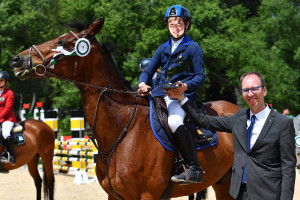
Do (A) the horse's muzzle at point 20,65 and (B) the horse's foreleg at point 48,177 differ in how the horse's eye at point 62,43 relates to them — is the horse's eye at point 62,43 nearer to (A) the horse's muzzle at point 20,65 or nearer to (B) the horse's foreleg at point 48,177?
(A) the horse's muzzle at point 20,65

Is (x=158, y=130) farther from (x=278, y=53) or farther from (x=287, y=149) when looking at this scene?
(x=278, y=53)

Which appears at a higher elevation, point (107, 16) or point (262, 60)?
point (107, 16)

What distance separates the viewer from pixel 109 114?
13.9 ft

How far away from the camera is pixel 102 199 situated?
28.2ft

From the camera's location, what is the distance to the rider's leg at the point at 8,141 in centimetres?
823

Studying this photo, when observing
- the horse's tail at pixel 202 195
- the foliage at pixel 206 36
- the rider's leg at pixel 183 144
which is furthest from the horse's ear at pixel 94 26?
the foliage at pixel 206 36

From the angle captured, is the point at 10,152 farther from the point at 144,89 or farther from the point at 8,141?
the point at 144,89

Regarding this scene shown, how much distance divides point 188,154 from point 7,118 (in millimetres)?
5361

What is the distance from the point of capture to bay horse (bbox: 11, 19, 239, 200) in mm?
4098

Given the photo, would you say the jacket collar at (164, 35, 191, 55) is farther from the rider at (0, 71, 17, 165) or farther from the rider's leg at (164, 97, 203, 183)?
the rider at (0, 71, 17, 165)

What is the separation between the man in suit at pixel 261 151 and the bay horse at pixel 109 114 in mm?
1213

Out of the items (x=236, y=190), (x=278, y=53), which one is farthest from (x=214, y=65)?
(x=236, y=190)

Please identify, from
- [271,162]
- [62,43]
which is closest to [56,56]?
[62,43]

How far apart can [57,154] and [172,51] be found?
10190mm
